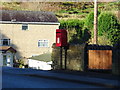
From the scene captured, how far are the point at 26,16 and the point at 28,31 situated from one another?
6.71ft

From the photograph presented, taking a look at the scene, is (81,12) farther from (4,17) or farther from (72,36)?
(4,17)

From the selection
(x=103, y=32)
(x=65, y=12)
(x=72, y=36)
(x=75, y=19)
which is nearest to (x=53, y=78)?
(x=103, y=32)

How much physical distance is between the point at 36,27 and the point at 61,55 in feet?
87.9

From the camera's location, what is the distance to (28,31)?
1801 inches

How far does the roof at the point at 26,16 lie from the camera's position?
4509cm

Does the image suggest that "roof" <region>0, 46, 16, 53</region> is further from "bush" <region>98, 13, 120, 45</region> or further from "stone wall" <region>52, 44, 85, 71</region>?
"stone wall" <region>52, 44, 85, 71</region>

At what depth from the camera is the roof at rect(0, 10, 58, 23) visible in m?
45.1

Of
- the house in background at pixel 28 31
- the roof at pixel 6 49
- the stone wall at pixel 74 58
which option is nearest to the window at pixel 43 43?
the house in background at pixel 28 31

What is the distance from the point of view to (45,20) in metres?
45.6

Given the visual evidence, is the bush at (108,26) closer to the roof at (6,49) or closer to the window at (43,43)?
the window at (43,43)

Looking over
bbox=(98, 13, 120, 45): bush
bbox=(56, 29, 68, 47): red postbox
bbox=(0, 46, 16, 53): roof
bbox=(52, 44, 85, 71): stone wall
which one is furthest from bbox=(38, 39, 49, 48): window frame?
bbox=(56, 29, 68, 47): red postbox

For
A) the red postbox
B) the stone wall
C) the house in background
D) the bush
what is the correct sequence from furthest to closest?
the bush
the house in background
the red postbox
the stone wall

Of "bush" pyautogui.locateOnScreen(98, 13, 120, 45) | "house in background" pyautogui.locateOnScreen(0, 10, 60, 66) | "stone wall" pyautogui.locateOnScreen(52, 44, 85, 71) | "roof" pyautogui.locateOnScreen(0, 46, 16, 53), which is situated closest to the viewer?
"stone wall" pyautogui.locateOnScreen(52, 44, 85, 71)

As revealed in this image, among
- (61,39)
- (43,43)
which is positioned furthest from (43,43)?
(61,39)
